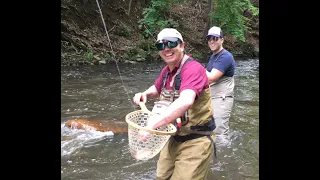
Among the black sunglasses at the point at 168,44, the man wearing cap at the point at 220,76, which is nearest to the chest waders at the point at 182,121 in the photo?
the black sunglasses at the point at 168,44

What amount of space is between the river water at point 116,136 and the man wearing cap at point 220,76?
782mm

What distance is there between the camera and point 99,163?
19.5 ft

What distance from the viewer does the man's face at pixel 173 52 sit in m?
3.25

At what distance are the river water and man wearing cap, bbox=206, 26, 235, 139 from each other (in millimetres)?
782

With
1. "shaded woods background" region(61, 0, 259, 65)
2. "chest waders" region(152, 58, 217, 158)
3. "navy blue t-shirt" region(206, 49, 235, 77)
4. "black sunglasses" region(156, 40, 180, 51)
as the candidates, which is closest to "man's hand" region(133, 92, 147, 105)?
"chest waders" region(152, 58, 217, 158)

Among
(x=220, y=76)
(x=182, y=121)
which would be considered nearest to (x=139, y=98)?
(x=182, y=121)

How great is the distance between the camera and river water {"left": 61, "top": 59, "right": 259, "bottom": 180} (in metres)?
5.64

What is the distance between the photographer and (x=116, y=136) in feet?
24.1

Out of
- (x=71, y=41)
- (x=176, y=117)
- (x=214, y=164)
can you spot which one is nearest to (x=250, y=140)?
(x=214, y=164)

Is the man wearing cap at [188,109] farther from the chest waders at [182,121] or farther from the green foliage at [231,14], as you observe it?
the green foliage at [231,14]

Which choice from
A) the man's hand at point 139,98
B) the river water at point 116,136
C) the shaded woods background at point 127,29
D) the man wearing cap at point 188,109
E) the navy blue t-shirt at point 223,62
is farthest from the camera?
the shaded woods background at point 127,29
